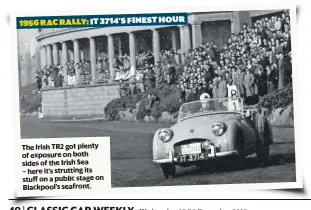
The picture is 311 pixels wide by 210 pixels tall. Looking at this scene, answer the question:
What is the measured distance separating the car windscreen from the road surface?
1.28 feet

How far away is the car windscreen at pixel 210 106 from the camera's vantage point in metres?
8.93

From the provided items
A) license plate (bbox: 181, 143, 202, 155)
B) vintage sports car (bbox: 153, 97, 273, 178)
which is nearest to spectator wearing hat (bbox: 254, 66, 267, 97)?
vintage sports car (bbox: 153, 97, 273, 178)

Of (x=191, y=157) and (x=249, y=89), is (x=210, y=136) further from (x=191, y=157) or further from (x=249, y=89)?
(x=249, y=89)

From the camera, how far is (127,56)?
918cm

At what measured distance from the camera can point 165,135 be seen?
8766 mm

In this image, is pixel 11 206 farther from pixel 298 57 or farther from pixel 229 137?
pixel 298 57

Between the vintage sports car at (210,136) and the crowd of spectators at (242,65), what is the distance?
207 mm

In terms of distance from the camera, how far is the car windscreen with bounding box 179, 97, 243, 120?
893 cm

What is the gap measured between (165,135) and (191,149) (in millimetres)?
391

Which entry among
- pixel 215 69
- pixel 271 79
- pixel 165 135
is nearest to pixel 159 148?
pixel 165 135

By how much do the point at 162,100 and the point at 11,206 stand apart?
7.91ft

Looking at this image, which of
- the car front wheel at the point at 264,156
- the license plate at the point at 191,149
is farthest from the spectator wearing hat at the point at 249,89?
the license plate at the point at 191,149

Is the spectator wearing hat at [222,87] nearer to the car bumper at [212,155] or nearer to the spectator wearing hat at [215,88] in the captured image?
the spectator wearing hat at [215,88]

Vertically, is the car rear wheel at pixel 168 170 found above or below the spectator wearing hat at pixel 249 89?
below
